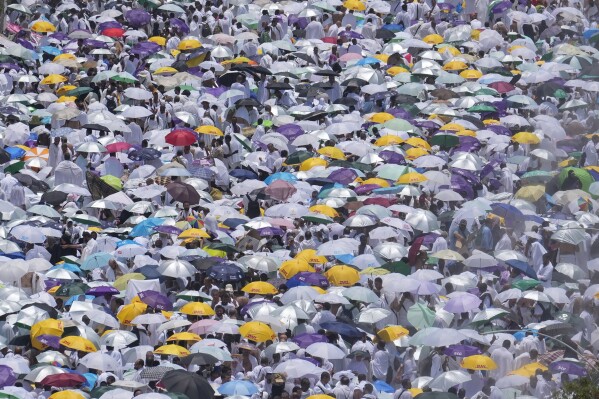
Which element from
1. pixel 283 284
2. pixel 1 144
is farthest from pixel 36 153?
pixel 283 284

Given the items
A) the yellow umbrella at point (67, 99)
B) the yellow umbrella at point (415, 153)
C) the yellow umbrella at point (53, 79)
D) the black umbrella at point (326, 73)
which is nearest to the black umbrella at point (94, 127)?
the yellow umbrella at point (67, 99)

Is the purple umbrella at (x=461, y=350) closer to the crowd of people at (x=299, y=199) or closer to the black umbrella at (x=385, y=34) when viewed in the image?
the crowd of people at (x=299, y=199)

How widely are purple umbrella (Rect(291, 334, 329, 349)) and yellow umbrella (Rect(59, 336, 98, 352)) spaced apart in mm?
2538

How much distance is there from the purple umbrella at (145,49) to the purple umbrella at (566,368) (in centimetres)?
1550

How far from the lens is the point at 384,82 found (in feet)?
115

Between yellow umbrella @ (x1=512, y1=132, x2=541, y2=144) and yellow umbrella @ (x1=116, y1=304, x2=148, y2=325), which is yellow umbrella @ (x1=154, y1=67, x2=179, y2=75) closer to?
yellow umbrella @ (x1=512, y1=132, x2=541, y2=144)

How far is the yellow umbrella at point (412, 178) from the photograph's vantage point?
29453 mm

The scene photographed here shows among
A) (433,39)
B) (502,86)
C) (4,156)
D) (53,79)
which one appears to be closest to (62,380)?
(4,156)

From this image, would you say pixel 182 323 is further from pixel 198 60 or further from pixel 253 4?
pixel 253 4

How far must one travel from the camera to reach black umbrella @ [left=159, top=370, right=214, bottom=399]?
21.6 m

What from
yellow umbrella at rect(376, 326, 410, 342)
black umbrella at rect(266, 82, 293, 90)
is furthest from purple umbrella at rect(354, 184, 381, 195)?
yellow umbrella at rect(376, 326, 410, 342)

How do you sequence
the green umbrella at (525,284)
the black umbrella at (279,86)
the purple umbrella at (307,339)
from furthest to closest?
the black umbrella at (279,86) < the green umbrella at (525,284) < the purple umbrella at (307,339)

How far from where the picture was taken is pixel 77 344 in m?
23.0

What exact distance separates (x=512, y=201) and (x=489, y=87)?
628cm
